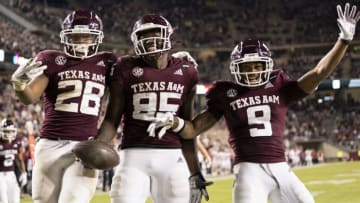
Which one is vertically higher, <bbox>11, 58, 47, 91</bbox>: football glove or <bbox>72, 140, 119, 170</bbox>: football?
<bbox>11, 58, 47, 91</bbox>: football glove

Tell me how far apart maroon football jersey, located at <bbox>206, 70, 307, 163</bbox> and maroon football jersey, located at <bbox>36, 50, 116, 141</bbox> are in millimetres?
935

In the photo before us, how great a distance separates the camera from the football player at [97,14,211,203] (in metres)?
3.62

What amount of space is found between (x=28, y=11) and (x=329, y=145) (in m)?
18.8

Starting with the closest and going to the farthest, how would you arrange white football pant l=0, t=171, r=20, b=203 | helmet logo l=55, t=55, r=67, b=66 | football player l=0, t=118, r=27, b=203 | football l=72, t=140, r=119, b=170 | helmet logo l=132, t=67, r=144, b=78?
football l=72, t=140, r=119, b=170
helmet logo l=132, t=67, r=144, b=78
helmet logo l=55, t=55, r=67, b=66
white football pant l=0, t=171, r=20, b=203
football player l=0, t=118, r=27, b=203

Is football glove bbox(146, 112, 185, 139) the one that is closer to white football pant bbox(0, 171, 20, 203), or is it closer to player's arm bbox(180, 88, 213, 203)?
player's arm bbox(180, 88, 213, 203)

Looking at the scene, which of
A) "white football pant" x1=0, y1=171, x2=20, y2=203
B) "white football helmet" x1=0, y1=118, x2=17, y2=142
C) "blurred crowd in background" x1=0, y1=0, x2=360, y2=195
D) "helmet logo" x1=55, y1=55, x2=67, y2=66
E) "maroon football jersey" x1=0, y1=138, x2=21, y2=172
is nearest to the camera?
"helmet logo" x1=55, y1=55, x2=67, y2=66

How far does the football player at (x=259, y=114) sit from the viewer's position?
3893 mm

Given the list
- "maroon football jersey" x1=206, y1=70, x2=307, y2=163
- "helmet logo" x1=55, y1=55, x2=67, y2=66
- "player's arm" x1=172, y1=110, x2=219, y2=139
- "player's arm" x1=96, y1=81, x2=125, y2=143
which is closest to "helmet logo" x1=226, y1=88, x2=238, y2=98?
"maroon football jersey" x1=206, y1=70, x2=307, y2=163

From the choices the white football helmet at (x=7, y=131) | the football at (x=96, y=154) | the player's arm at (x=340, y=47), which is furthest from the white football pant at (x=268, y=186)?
the white football helmet at (x=7, y=131)

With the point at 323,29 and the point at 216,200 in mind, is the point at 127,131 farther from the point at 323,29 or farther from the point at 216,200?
the point at 323,29

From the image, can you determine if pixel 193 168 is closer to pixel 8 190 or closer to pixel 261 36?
pixel 8 190

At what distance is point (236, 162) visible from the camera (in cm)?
412

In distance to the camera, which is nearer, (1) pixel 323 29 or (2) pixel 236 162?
(2) pixel 236 162

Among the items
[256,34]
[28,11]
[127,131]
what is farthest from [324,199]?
[256,34]
